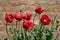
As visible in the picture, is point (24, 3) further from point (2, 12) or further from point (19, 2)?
point (2, 12)

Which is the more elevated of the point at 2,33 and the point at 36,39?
the point at 36,39

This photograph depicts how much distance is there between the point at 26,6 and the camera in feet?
12.2

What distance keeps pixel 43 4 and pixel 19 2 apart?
0.37m

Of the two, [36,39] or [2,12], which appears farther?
[2,12]

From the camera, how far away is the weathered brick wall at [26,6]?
12.0 feet

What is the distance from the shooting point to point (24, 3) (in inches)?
146

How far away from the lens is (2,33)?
357cm

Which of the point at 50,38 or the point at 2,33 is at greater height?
the point at 50,38

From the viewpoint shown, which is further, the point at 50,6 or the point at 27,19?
the point at 50,6

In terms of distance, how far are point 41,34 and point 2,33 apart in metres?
1.44

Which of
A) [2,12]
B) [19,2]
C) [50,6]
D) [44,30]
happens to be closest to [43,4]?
[50,6]

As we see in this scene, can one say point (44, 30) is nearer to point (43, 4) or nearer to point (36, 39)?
point (36, 39)

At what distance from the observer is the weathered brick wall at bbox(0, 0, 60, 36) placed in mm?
3662

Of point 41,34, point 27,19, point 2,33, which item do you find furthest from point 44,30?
point 2,33
